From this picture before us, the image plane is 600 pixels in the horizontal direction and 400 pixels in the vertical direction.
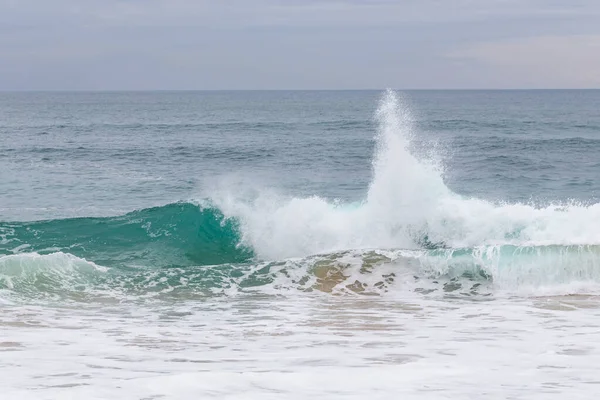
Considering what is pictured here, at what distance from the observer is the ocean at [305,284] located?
8.14 m

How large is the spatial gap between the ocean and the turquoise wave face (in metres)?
0.06

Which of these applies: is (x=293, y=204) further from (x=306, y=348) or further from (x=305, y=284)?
(x=306, y=348)

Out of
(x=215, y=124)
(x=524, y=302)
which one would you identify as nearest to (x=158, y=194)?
(x=524, y=302)

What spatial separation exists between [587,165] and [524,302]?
18714 mm

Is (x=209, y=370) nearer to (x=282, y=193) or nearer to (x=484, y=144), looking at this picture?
(x=282, y=193)

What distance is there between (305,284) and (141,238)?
5.51 meters

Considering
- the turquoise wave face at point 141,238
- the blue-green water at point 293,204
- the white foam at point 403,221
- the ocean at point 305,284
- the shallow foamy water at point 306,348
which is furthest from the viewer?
the turquoise wave face at point 141,238

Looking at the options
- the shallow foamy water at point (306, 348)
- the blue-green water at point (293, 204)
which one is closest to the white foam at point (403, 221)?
the blue-green water at point (293, 204)

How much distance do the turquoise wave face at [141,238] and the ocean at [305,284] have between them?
58mm

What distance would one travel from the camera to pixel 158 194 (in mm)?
24422

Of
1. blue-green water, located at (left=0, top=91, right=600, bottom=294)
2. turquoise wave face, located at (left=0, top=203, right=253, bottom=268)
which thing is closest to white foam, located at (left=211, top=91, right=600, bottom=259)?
blue-green water, located at (left=0, top=91, right=600, bottom=294)

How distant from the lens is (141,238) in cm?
1827

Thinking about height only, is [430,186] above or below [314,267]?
above

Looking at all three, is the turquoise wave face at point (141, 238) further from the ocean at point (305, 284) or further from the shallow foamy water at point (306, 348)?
the shallow foamy water at point (306, 348)
